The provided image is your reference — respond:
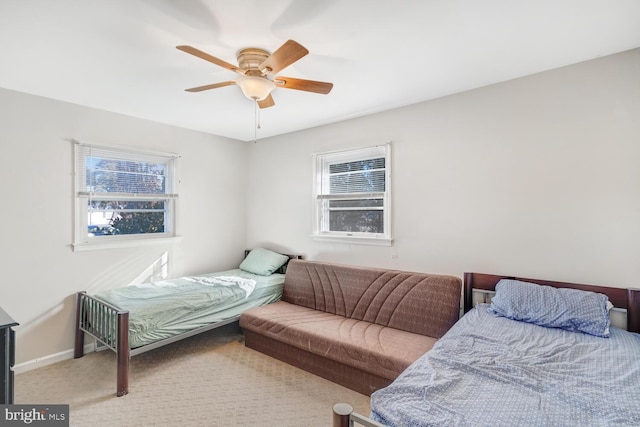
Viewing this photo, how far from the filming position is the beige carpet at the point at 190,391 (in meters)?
2.11

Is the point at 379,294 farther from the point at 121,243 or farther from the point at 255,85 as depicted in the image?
the point at 121,243

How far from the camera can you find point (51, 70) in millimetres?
2328

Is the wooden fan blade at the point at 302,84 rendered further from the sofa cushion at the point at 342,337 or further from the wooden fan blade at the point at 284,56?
the sofa cushion at the point at 342,337

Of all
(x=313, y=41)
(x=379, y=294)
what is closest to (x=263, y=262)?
(x=379, y=294)

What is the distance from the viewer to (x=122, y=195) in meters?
3.39

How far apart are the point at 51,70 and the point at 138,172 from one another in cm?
139

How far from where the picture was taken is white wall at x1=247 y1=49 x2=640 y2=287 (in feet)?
7.01

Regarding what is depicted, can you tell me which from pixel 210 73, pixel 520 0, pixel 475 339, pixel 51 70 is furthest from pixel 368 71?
pixel 51 70

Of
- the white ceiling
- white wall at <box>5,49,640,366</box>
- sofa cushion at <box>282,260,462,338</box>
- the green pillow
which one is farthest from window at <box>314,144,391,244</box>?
the white ceiling

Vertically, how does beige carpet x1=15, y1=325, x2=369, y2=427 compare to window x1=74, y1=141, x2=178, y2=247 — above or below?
below

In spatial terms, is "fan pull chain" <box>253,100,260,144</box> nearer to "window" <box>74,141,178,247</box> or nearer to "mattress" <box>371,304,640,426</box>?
"window" <box>74,141,178,247</box>

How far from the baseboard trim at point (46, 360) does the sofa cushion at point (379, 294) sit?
6.65 feet

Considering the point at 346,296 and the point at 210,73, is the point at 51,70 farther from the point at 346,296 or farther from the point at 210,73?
the point at 346,296

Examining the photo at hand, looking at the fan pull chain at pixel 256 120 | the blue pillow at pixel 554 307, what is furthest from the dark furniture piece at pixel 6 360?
the blue pillow at pixel 554 307
